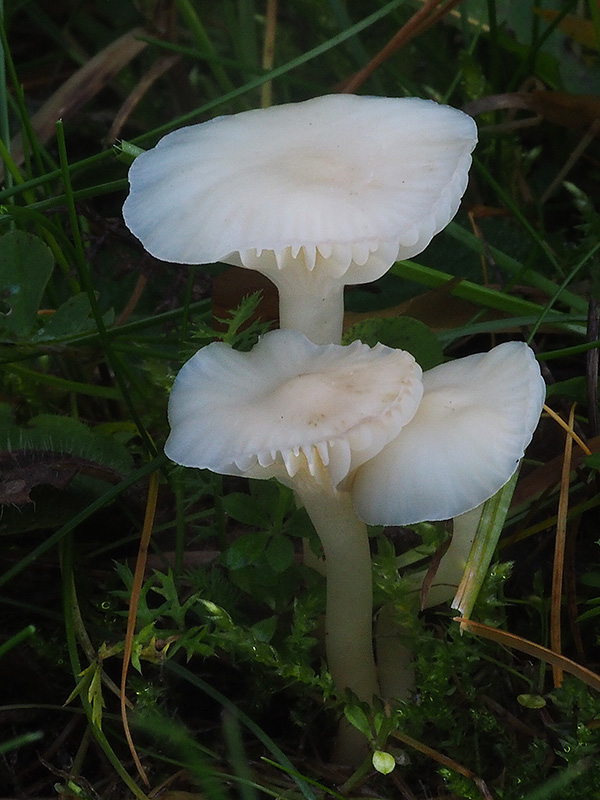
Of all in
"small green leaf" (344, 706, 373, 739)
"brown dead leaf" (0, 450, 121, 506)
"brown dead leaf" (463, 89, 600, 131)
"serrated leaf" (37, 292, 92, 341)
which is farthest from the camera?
"brown dead leaf" (463, 89, 600, 131)

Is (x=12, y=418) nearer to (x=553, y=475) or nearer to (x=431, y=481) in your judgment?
(x=431, y=481)

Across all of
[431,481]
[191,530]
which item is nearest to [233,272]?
[191,530]

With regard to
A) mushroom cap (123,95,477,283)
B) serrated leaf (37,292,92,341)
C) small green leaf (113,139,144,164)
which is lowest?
serrated leaf (37,292,92,341)

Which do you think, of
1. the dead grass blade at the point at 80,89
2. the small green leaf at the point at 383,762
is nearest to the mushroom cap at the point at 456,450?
the small green leaf at the point at 383,762

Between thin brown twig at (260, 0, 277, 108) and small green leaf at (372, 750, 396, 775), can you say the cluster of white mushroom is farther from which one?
thin brown twig at (260, 0, 277, 108)

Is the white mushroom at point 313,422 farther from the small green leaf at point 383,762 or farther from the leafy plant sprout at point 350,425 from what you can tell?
the small green leaf at point 383,762

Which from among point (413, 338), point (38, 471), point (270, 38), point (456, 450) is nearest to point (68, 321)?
point (38, 471)

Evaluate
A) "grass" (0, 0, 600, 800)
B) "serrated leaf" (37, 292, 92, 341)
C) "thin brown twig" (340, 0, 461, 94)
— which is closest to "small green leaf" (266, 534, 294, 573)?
"grass" (0, 0, 600, 800)
